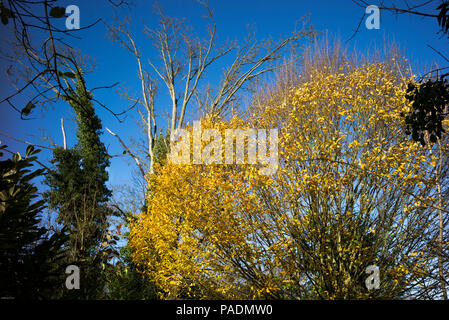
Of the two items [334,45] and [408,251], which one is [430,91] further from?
[334,45]

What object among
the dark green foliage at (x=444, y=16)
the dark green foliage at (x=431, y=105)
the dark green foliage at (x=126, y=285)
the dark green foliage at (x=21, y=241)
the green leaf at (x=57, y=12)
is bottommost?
the dark green foliage at (x=126, y=285)

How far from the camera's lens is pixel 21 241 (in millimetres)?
2908

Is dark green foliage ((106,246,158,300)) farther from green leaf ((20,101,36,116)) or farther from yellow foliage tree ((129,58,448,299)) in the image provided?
green leaf ((20,101,36,116))

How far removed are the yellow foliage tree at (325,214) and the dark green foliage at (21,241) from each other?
3120 millimetres

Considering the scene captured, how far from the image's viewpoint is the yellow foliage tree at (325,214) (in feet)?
17.4

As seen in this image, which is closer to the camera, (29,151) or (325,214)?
(29,151)

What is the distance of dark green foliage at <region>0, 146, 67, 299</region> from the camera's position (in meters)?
2.60

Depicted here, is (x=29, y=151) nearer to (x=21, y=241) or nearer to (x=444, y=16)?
(x=21, y=241)

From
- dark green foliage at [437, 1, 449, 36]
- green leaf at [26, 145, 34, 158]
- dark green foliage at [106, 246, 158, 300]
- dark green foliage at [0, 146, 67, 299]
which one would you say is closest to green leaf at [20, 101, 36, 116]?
dark green foliage at [0, 146, 67, 299]

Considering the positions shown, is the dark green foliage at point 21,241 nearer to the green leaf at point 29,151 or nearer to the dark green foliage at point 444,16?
the green leaf at point 29,151

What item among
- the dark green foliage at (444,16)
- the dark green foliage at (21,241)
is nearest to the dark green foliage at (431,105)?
the dark green foliage at (444,16)

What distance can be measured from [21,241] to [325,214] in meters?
4.61

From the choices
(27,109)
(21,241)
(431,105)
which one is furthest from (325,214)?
(27,109)
